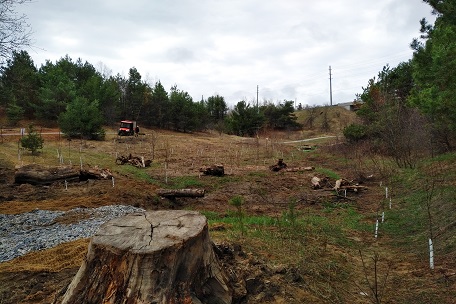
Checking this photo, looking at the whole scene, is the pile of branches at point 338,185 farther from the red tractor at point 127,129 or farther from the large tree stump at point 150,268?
the red tractor at point 127,129

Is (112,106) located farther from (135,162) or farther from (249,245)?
(249,245)

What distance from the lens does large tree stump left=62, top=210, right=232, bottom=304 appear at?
299 centimetres

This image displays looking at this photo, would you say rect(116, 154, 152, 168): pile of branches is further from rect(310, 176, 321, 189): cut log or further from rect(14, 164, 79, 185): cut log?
rect(310, 176, 321, 189): cut log

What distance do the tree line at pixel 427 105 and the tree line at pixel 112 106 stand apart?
76.8ft

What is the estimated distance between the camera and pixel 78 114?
30016 millimetres

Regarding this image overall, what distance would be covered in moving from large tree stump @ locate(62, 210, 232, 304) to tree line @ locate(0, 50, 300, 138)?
29.1 m

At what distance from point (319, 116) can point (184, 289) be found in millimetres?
61415

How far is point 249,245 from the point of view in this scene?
18.8ft

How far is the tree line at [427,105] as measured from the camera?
11.5 meters

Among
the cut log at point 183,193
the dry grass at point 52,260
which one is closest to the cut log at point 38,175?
the cut log at point 183,193

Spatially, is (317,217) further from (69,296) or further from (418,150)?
(418,150)

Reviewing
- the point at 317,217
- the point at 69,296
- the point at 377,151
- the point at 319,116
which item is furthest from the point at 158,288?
the point at 319,116

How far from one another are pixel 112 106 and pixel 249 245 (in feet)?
136

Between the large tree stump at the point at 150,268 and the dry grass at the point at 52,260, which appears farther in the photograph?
the dry grass at the point at 52,260
